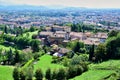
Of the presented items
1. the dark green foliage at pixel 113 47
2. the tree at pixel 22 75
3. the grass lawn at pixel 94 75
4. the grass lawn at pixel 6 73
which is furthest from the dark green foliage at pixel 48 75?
the dark green foliage at pixel 113 47

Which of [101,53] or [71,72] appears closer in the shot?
[71,72]

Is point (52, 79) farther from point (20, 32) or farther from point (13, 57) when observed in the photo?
point (20, 32)

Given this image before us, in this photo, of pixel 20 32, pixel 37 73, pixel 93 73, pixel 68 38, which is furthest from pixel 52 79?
pixel 20 32

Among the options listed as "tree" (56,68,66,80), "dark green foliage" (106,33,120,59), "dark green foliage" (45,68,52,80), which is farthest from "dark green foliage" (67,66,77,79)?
"dark green foliage" (106,33,120,59)

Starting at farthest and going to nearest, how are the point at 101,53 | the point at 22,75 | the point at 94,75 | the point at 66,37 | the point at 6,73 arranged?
1. the point at 66,37
2. the point at 101,53
3. the point at 6,73
4. the point at 22,75
5. the point at 94,75

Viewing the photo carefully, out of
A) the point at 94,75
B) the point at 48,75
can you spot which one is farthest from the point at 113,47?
the point at 48,75

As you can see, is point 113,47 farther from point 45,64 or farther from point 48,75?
point 48,75

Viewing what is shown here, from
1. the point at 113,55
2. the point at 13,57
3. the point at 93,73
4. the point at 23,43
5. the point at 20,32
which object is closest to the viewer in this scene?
the point at 93,73

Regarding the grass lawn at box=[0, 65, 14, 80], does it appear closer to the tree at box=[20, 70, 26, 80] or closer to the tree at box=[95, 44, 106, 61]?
the tree at box=[20, 70, 26, 80]
